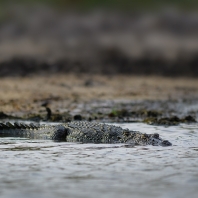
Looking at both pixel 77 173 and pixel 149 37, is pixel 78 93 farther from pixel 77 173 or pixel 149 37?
pixel 77 173

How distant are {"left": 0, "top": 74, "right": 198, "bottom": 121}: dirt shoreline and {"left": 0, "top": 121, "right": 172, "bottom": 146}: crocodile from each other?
193 centimetres

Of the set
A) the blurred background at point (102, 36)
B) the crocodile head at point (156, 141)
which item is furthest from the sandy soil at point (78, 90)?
the crocodile head at point (156, 141)

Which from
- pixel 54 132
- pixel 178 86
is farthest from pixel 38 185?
pixel 178 86

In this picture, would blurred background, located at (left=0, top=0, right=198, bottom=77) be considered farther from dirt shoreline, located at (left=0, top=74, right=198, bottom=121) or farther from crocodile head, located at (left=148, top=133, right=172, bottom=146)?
crocodile head, located at (left=148, top=133, right=172, bottom=146)

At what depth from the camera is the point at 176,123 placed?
13.4m

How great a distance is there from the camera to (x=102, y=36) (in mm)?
23672

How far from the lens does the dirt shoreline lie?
15.1m

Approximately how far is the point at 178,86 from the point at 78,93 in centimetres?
423

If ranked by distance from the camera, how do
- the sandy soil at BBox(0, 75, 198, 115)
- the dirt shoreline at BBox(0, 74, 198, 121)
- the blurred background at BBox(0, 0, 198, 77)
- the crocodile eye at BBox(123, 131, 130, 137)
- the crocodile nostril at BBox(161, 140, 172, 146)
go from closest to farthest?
the crocodile nostril at BBox(161, 140, 172, 146) < the crocodile eye at BBox(123, 131, 130, 137) < the dirt shoreline at BBox(0, 74, 198, 121) < the sandy soil at BBox(0, 75, 198, 115) < the blurred background at BBox(0, 0, 198, 77)

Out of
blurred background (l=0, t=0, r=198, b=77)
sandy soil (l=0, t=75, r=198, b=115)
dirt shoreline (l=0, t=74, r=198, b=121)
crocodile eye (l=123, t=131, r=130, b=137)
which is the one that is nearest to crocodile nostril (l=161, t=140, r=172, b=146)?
crocodile eye (l=123, t=131, r=130, b=137)

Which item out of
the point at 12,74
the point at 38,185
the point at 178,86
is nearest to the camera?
the point at 38,185

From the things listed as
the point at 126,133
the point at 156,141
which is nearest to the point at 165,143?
the point at 156,141

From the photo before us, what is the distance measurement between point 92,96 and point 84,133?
7067mm

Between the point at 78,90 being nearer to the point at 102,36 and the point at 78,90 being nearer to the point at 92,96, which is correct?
the point at 92,96
